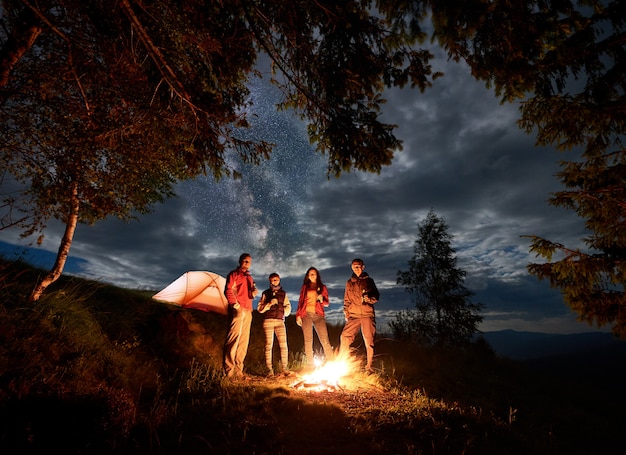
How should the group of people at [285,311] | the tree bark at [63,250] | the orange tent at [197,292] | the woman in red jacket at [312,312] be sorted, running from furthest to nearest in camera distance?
the orange tent at [197,292]
the woman in red jacket at [312,312]
the group of people at [285,311]
the tree bark at [63,250]

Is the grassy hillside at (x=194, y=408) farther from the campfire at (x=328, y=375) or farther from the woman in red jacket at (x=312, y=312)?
the woman in red jacket at (x=312, y=312)

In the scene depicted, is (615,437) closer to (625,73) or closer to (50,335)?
(625,73)

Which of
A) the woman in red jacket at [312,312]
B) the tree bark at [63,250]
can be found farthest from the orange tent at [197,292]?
the woman in red jacket at [312,312]

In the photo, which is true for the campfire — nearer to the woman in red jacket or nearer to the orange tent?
the woman in red jacket

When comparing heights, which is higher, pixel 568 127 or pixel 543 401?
pixel 568 127

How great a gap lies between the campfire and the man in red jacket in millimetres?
1549

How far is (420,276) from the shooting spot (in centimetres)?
1730

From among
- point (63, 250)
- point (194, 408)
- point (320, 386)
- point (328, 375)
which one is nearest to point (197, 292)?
point (63, 250)

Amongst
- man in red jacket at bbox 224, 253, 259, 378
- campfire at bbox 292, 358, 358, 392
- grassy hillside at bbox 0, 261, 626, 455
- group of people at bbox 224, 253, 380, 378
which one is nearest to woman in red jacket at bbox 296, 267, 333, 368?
group of people at bbox 224, 253, 380, 378

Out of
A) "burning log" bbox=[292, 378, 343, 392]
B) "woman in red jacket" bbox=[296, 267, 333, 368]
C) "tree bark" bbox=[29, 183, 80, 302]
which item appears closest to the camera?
"burning log" bbox=[292, 378, 343, 392]

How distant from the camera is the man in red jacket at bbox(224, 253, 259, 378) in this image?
23.5 ft

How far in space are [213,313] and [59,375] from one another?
8343 millimetres

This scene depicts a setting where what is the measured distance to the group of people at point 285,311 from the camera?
23.9 feet

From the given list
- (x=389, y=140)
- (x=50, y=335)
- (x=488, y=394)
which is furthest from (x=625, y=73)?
(x=50, y=335)
